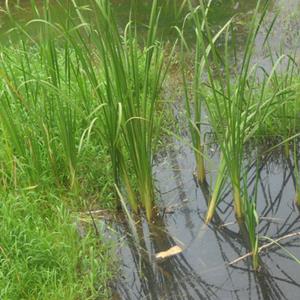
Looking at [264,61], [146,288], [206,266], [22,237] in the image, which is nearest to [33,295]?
[22,237]

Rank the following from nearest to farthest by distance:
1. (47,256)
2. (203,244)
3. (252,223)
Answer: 1. (252,223)
2. (47,256)
3. (203,244)

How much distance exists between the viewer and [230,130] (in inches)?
88.2

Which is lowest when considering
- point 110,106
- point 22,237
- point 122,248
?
point 122,248

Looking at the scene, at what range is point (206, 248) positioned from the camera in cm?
245

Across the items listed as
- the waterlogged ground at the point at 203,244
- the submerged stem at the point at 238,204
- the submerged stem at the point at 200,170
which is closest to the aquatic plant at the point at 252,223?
the waterlogged ground at the point at 203,244

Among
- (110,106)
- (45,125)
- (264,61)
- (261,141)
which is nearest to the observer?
(110,106)

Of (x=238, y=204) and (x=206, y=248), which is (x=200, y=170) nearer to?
(x=238, y=204)

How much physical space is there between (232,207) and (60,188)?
0.86 meters

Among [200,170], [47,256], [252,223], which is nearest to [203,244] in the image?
[252,223]

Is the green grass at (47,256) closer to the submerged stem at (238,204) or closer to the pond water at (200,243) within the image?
the pond water at (200,243)

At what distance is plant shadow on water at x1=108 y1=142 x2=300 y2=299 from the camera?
222 centimetres

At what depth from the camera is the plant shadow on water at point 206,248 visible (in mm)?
2219

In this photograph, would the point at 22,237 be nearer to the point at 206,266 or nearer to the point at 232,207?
the point at 206,266

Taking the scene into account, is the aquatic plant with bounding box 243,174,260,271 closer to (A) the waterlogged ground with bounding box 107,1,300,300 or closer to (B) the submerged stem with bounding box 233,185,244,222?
(A) the waterlogged ground with bounding box 107,1,300,300
